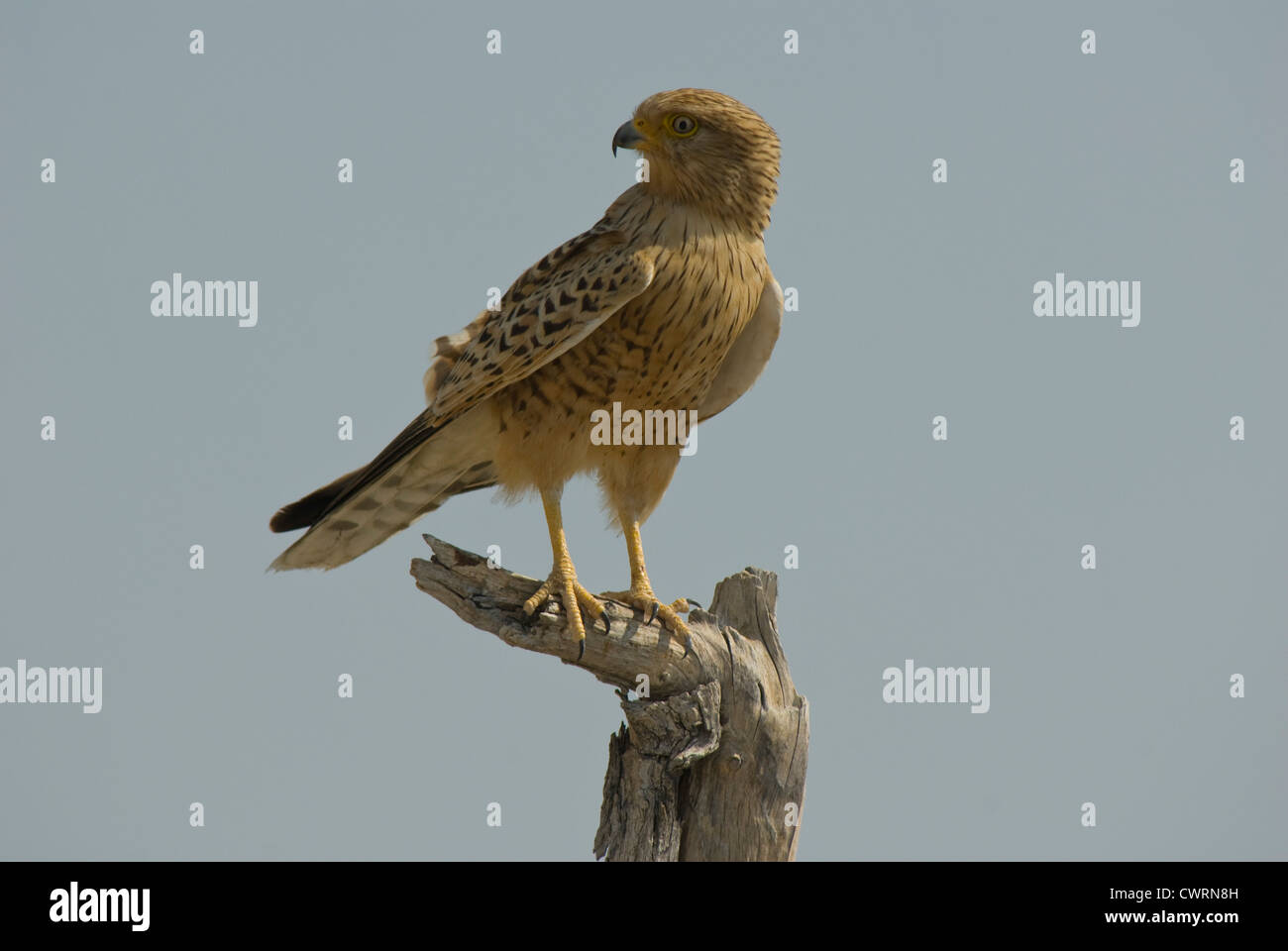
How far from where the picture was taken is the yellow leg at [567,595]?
5902mm

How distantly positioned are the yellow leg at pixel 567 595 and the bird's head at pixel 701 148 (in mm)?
1618

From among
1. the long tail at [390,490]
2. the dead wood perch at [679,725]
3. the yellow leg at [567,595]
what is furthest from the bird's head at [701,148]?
the dead wood perch at [679,725]

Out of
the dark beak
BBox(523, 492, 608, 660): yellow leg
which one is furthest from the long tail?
the dark beak

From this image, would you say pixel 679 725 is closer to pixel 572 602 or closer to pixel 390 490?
pixel 572 602

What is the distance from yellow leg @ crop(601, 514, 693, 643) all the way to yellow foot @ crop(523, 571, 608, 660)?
0.28 m

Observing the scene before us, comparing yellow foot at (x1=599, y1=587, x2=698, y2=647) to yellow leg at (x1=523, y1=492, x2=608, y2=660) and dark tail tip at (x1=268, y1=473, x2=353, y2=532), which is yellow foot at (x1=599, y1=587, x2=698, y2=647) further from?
dark tail tip at (x1=268, y1=473, x2=353, y2=532)

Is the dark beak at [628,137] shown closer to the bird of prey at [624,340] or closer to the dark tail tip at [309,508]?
the bird of prey at [624,340]

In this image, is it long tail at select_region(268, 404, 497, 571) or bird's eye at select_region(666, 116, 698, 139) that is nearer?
bird's eye at select_region(666, 116, 698, 139)

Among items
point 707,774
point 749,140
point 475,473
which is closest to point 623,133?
point 749,140

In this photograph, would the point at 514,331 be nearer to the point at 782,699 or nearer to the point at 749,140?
the point at 749,140

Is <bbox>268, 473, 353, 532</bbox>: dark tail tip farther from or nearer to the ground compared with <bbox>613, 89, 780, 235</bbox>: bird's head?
nearer to the ground

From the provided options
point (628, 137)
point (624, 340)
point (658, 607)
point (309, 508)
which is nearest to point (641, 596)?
point (658, 607)

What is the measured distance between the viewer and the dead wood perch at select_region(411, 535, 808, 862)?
5.89 metres

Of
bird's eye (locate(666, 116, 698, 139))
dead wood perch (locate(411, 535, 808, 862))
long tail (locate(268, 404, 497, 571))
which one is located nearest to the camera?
dead wood perch (locate(411, 535, 808, 862))
